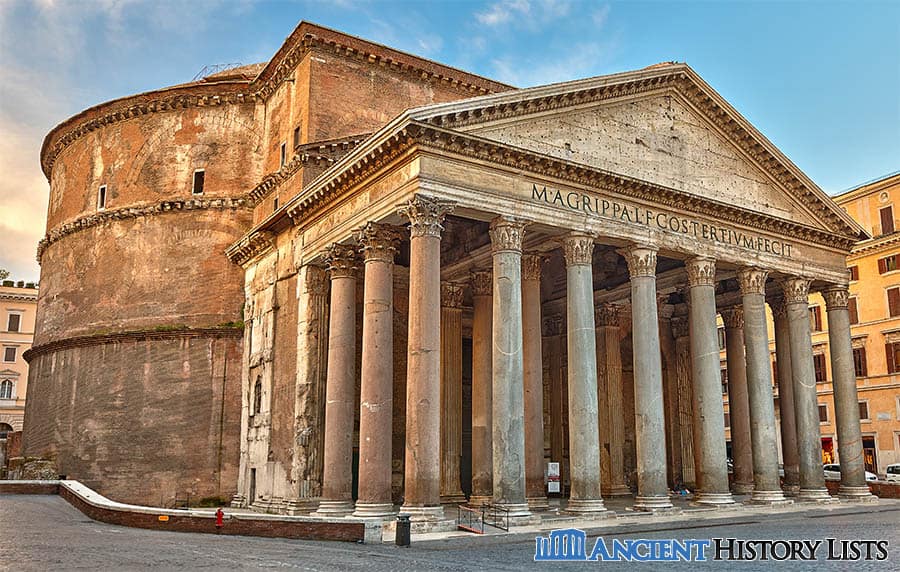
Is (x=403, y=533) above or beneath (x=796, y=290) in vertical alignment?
beneath

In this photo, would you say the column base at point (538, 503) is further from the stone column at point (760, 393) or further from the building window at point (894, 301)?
the building window at point (894, 301)

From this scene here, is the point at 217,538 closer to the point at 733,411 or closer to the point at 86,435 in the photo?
the point at 86,435

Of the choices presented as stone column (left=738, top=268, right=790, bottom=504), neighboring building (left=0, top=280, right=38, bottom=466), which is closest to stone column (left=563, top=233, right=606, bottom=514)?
stone column (left=738, top=268, right=790, bottom=504)

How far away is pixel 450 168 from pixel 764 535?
851 centimetres

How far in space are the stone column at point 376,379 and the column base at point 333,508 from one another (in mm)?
1311

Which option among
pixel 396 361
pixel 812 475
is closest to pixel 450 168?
pixel 396 361

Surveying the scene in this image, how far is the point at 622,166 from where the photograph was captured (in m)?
17.3

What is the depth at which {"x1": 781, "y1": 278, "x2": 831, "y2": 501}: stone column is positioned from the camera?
19.3 metres

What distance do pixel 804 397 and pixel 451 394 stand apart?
346 inches

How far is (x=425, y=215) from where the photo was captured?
14.3 m

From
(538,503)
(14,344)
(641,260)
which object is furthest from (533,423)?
(14,344)

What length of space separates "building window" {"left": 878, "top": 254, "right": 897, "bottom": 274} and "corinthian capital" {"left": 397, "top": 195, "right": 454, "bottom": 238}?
23978mm

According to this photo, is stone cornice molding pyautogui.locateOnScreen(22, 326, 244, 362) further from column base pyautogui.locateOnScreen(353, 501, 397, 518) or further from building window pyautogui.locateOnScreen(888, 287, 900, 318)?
building window pyautogui.locateOnScreen(888, 287, 900, 318)

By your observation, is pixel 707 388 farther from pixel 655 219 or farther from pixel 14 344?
pixel 14 344
